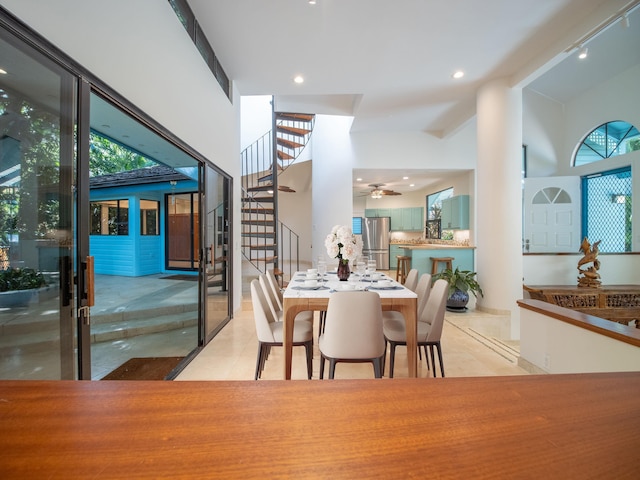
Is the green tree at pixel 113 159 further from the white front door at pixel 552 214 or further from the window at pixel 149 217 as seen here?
the white front door at pixel 552 214

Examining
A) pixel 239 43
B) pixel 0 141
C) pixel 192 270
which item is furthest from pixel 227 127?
pixel 192 270

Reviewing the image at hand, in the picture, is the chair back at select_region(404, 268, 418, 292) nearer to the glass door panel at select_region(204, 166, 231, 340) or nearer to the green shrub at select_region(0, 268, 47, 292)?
the glass door panel at select_region(204, 166, 231, 340)

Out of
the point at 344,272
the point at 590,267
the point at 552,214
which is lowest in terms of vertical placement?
the point at 590,267

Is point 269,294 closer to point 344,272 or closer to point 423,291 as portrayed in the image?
point 344,272

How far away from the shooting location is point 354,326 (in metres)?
2.07

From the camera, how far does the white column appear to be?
4.13 meters

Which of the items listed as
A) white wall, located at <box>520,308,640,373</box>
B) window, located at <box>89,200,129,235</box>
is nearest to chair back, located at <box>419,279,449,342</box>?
white wall, located at <box>520,308,640,373</box>

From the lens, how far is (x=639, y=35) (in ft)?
15.4

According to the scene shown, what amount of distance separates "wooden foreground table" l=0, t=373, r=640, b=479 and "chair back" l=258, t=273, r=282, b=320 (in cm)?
225

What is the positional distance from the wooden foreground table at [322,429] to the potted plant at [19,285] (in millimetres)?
1106

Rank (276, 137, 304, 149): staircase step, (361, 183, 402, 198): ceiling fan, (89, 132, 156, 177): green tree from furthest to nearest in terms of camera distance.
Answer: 1. (89, 132, 156, 177): green tree
2. (361, 183, 402, 198): ceiling fan
3. (276, 137, 304, 149): staircase step

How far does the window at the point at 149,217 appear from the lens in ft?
25.5

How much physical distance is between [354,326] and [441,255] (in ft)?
13.7

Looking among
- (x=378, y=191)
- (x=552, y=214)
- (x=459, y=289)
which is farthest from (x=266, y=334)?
(x=378, y=191)
